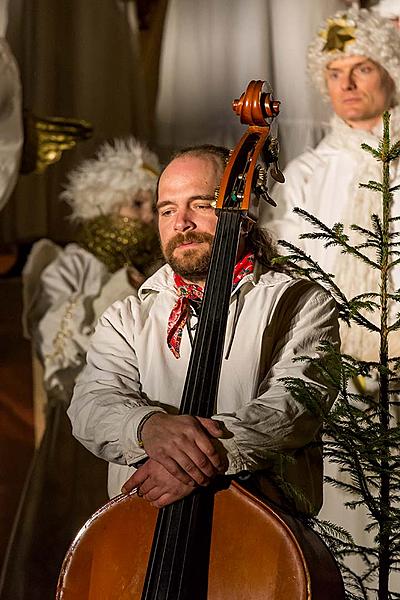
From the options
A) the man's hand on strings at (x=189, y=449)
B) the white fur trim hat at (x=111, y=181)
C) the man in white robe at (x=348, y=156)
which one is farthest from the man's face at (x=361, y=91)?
the man's hand on strings at (x=189, y=449)

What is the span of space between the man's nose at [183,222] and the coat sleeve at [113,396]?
212 millimetres

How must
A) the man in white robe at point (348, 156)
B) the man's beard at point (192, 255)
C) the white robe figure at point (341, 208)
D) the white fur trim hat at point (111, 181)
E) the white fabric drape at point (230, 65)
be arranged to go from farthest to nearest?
→ the white fur trim hat at point (111, 181) < the white fabric drape at point (230, 65) < the man in white robe at point (348, 156) < the white robe figure at point (341, 208) < the man's beard at point (192, 255)

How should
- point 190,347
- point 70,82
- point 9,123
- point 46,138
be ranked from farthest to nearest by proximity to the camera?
point 70,82 < point 46,138 < point 9,123 < point 190,347

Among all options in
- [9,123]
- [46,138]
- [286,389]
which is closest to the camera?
[286,389]

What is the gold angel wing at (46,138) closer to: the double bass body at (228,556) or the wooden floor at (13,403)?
the wooden floor at (13,403)

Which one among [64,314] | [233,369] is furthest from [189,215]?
[64,314]

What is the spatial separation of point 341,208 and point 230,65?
1130 millimetres

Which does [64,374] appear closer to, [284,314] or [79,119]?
[79,119]

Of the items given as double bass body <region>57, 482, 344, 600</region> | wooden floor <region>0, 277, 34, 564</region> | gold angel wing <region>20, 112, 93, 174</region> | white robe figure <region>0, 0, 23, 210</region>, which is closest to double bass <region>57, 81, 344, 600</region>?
double bass body <region>57, 482, 344, 600</region>

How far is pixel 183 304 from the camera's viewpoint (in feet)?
7.38

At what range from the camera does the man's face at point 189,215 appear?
2197 millimetres

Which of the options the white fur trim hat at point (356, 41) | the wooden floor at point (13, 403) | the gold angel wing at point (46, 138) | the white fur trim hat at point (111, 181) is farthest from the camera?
the gold angel wing at point (46, 138)

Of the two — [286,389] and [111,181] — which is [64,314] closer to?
[111,181]

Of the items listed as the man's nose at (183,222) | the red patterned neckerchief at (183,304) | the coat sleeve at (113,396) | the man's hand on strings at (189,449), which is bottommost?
the man's hand on strings at (189,449)
